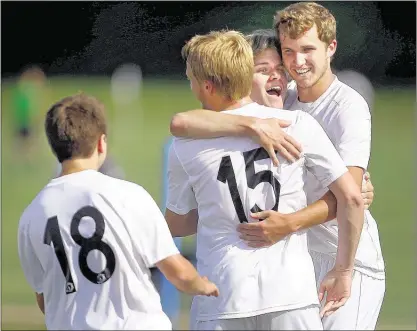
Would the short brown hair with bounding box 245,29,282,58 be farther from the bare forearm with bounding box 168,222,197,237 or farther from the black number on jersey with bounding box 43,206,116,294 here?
the black number on jersey with bounding box 43,206,116,294

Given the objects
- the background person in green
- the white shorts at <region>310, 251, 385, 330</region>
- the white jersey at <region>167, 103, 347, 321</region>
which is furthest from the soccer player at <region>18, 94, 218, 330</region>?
the background person in green

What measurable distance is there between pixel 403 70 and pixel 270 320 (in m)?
24.0

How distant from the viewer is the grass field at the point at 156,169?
9627 millimetres

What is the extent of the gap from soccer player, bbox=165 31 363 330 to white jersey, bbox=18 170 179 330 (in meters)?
0.26

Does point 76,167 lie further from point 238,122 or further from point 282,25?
point 282,25

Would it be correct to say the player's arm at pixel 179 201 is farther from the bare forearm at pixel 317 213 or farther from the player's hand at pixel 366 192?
the player's hand at pixel 366 192

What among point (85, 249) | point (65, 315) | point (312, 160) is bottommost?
point (65, 315)

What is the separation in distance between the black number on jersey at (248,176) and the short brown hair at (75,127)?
462 millimetres

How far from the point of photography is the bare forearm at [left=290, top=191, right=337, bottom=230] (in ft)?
12.2

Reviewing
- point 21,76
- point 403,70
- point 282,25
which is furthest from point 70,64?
point 282,25

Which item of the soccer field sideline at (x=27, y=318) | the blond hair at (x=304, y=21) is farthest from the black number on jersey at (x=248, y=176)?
the soccer field sideline at (x=27, y=318)

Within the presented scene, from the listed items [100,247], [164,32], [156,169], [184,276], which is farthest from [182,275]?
[164,32]

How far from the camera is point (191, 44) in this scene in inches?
147

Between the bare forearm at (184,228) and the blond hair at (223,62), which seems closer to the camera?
the blond hair at (223,62)
